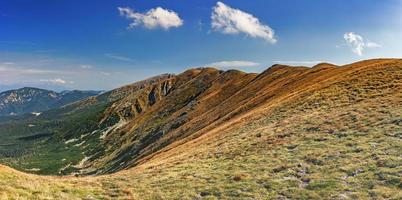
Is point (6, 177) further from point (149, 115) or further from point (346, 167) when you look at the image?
point (149, 115)

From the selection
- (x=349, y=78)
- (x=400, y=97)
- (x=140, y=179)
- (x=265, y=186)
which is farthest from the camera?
(x=349, y=78)

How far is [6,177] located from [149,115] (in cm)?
16690

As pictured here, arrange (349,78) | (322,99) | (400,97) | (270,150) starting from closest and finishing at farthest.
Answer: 1. (270,150)
2. (400,97)
3. (322,99)
4. (349,78)

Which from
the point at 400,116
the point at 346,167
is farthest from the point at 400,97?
the point at 346,167

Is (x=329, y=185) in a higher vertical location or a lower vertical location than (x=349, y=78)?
lower

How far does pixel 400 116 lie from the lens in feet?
109

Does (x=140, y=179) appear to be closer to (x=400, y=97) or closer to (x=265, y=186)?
(x=265, y=186)

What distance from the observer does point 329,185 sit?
22.1 meters

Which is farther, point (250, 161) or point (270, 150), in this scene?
point (270, 150)

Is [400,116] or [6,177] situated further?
[400,116]

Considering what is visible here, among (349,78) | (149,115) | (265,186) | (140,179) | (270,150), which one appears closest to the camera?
(265,186)

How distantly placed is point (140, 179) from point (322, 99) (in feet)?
102

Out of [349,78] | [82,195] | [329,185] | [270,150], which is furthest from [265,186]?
[349,78]

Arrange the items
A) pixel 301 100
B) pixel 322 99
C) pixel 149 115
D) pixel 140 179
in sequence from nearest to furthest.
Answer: pixel 140 179
pixel 322 99
pixel 301 100
pixel 149 115
